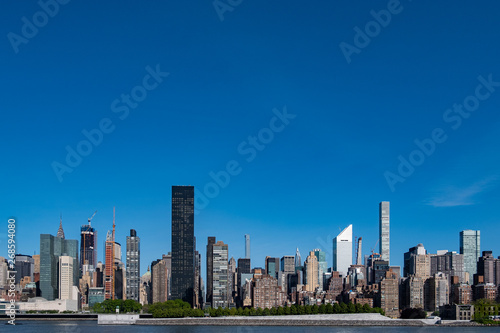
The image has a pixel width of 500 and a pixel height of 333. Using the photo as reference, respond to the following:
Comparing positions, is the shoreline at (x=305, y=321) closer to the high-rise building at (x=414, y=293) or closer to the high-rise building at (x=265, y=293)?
the high-rise building at (x=265, y=293)

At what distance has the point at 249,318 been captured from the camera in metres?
119

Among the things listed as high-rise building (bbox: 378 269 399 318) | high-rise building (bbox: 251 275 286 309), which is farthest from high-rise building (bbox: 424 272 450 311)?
high-rise building (bbox: 251 275 286 309)

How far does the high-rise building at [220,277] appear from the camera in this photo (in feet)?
593

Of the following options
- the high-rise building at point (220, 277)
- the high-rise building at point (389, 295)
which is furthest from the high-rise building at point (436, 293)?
the high-rise building at point (220, 277)

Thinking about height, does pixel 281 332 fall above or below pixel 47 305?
above

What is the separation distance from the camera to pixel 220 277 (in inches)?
7234

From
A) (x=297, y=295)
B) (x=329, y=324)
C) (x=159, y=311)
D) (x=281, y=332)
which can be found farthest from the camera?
(x=297, y=295)

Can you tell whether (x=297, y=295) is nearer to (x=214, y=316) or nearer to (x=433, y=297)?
(x=433, y=297)

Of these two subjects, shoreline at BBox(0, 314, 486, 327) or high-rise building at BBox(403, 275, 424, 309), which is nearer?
shoreline at BBox(0, 314, 486, 327)

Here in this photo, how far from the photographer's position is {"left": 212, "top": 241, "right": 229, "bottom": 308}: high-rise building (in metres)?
181

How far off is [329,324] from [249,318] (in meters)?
15.4

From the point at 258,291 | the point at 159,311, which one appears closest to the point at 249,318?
the point at 159,311

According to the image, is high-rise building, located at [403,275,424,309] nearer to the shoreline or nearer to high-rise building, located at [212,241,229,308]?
the shoreline

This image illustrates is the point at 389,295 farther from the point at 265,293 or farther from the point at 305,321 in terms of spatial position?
the point at 305,321
